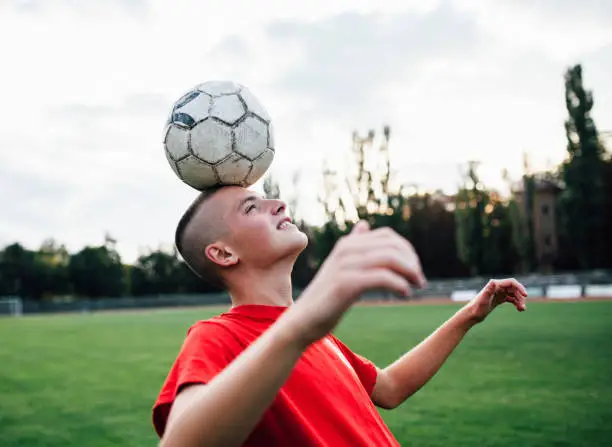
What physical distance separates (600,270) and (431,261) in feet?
56.1

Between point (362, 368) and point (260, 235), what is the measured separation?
74 cm

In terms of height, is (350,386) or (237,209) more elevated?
(237,209)

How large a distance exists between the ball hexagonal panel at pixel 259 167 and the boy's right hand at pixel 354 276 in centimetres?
132

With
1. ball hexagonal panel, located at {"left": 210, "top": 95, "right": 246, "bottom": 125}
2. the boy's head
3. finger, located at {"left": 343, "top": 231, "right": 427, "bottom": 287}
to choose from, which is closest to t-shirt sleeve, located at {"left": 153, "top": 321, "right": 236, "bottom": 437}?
the boy's head

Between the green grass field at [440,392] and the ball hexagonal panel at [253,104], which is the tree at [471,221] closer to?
the green grass field at [440,392]

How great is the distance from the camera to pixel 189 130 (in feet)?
8.85

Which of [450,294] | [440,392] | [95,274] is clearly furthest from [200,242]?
[95,274]

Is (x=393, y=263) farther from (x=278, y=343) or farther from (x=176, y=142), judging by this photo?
(x=176, y=142)

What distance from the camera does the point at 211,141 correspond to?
8.59ft

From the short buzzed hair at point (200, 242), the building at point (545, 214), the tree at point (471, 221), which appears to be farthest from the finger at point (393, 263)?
the building at point (545, 214)

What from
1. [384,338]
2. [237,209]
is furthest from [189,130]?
[384,338]

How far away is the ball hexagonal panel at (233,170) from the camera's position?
2457 mm

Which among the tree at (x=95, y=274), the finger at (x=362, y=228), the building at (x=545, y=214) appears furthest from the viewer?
the building at (x=545, y=214)

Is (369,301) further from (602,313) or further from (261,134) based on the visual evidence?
(261,134)
